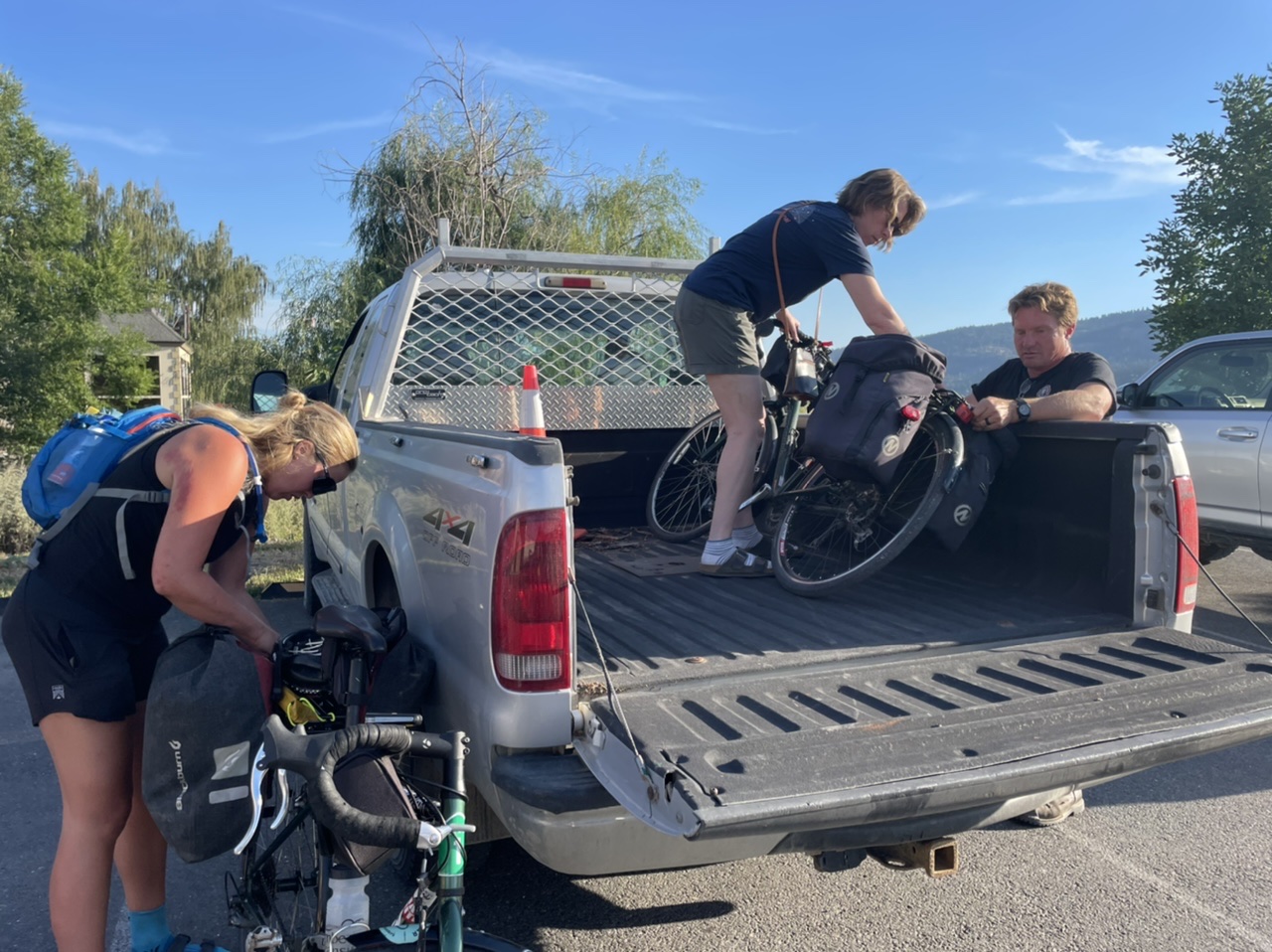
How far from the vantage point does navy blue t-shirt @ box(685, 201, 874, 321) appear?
407 centimetres

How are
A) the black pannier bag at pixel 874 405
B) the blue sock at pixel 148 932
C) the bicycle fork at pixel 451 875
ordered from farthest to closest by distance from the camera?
the black pannier bag at pixel 874 405 < the blue sock at pixel 148 932 < the bicycle fork at pixel 451 875

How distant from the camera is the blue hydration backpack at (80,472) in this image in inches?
98.7

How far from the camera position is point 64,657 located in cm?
250

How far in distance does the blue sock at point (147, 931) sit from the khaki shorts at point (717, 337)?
116 inches

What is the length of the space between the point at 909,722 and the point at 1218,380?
635cm

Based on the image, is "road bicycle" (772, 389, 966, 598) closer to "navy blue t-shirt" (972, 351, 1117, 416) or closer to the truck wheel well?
"navy blue t-shirt" (972, 351, 1117, 416)

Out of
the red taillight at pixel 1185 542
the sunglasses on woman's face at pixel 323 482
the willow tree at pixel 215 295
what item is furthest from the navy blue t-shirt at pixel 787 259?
the willow tree at pixel 215 295

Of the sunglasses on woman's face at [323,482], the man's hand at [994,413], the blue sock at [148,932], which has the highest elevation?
the man's hand at [994,413]

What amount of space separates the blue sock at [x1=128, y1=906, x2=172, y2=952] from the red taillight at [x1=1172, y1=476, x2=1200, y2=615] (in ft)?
10.6

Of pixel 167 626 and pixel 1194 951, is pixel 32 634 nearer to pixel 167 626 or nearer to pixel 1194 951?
pixel 1194 951

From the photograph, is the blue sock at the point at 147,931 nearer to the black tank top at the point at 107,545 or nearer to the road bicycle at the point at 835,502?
the black tank top at the point at 107,545

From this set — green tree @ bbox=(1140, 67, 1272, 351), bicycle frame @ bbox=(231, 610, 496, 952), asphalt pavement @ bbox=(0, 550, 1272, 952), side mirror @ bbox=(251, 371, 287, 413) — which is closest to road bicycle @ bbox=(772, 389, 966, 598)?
asphalt pavement @ bbox=(0, 550, 1272, 952)

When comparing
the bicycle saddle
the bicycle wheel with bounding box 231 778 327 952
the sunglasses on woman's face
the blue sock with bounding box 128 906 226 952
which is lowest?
the blue sock with bounding box 128 906 226 952

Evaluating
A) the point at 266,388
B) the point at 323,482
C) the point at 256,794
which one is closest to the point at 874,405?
the point at 323,482
